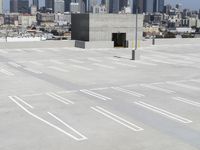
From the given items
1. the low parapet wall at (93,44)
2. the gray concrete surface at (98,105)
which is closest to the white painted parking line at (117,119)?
the gray concrete surface at (98,105)

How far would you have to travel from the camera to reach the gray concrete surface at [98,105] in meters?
12.2

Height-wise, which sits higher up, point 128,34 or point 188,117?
point 128,34

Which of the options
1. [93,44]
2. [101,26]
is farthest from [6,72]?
[101,26]

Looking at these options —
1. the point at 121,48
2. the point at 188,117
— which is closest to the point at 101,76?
the point at 188,117

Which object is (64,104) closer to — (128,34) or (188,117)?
(188,117)

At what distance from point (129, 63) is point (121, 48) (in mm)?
11949

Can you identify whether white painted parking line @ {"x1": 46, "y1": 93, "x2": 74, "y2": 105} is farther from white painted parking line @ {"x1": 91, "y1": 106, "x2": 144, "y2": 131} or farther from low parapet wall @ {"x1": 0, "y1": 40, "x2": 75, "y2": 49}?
low parapet wall @ {"x1": 0, "y1": 40, "x2": 75, "y2": 49}

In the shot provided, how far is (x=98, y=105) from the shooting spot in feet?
54.2

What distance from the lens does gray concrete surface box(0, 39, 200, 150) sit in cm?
1218

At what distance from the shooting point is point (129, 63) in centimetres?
3044

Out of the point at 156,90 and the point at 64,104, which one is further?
the point at 156,90

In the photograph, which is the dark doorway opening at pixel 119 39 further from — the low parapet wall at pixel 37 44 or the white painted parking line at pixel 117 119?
the white painted parking line at pixel 117 119

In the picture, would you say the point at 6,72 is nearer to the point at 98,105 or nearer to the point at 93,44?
the point at 98,105

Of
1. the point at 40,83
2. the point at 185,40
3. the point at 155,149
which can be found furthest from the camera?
the point at 185,40
